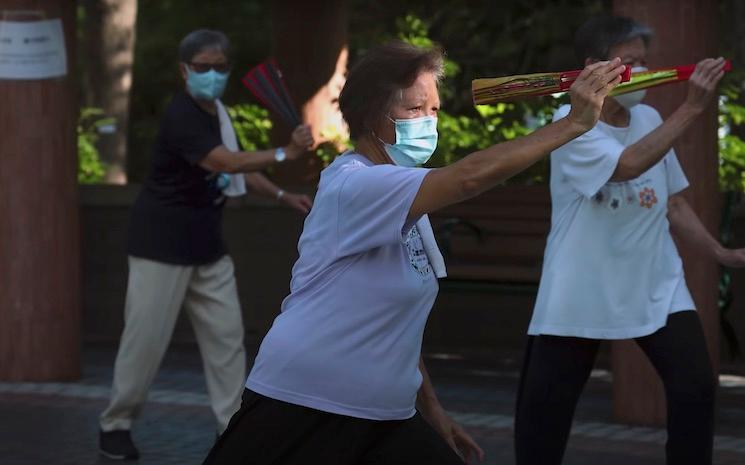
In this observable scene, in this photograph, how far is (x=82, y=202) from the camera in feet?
37.7

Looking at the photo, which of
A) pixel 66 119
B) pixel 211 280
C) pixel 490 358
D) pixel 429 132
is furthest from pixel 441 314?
pixel 429 132

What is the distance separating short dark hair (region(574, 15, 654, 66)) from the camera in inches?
225

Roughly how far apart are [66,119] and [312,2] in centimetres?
286

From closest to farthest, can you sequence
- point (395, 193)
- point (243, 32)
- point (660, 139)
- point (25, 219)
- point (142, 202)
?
point (395, 193)
point (660, 139)
point (142, 202)
point (25, 219)
point (243, 32)

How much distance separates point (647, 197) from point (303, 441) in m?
2.14

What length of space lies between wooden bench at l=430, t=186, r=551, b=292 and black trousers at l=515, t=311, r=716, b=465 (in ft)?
12.9

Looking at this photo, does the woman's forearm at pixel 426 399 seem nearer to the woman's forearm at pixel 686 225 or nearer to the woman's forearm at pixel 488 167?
the woman's forearm at pixel 488 167

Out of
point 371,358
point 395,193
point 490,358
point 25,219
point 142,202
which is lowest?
point 490,358

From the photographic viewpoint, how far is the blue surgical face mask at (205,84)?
7227mm

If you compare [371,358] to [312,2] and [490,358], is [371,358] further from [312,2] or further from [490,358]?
[312,2]

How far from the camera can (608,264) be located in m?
5.79

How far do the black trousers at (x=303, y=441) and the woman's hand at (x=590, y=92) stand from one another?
92cm

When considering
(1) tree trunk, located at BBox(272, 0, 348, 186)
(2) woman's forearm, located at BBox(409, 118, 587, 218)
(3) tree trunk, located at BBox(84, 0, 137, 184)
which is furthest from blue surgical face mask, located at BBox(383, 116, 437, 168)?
(3) tree trunk, located at BBox(84, 0, 137, 184)

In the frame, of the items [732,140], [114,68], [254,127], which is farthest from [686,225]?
[114,68]
